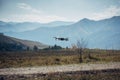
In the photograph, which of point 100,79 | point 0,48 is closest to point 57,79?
point 100,79

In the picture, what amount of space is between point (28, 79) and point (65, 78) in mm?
4416

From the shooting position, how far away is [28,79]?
24703 millimetres

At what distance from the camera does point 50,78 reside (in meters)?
24.7

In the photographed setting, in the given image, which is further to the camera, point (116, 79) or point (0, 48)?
point (0, 48)

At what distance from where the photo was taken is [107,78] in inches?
939

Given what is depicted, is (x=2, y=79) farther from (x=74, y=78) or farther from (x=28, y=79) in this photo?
(x=74, y=78)

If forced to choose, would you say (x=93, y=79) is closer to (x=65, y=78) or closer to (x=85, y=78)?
(x=85, y=78)

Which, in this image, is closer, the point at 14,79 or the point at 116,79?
the point at 116,79

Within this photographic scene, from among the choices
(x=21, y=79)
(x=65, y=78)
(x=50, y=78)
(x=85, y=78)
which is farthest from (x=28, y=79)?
(x=85, y=78)

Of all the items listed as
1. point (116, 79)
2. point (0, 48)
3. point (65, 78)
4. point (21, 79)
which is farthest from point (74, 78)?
point (0, 48)

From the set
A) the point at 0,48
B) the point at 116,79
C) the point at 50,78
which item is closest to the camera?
the point at 116,79

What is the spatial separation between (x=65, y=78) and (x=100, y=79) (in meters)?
4.00

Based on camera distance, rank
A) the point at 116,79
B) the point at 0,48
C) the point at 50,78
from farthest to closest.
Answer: the point at 0,48
the point at 50,78
the point at 116,79

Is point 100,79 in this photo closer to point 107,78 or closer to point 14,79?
point 107,78
